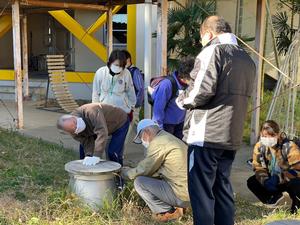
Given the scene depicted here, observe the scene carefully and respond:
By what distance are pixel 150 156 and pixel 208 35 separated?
1227 mm

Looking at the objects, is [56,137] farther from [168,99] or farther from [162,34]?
[168,99]

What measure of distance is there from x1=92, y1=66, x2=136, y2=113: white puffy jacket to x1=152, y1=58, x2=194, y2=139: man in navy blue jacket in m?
0.68

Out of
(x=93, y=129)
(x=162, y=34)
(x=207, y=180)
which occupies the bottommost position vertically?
(x=207, y=180)

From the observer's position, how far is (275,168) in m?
4.86

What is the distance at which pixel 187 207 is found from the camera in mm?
4289

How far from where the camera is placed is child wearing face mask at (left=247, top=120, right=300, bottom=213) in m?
4.66

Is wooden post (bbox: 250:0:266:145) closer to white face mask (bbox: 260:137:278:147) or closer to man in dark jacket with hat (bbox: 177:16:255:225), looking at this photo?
white face mask (bbox: 260:137:278:147)

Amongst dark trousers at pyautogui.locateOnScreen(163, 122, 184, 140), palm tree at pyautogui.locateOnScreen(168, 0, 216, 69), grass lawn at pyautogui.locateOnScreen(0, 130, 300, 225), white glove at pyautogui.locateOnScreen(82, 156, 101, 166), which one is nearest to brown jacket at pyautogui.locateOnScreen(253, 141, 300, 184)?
grass lawn at pyautogui.locateOnScreen(0, 130, 300, 225)

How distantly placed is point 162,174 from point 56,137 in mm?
3796

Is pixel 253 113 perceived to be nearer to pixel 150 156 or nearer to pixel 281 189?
pixel 281 189

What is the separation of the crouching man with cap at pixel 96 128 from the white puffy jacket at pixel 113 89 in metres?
0.45

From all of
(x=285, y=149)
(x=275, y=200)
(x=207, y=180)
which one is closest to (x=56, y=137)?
(x=275, y=200)

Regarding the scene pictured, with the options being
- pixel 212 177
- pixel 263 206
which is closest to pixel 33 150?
pixel 263 206

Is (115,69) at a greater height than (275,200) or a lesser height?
greater
